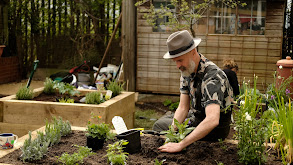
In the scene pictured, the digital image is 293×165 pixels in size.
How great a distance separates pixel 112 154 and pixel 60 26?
8861mm

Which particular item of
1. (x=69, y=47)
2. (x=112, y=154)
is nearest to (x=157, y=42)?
(x=69, y=47)

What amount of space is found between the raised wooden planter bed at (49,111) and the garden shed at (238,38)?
320 cm

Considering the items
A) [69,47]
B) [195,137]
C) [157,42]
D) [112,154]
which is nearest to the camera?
[112,154]

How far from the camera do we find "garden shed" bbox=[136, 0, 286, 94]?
7738mm

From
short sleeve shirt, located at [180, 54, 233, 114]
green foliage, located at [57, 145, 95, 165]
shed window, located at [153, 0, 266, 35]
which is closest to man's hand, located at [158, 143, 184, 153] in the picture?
short sleeve shirt, located at [180, 54, 233, 114]

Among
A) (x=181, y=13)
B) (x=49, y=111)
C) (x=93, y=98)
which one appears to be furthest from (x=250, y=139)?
(x=181, y=13)

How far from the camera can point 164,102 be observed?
7.97 metres

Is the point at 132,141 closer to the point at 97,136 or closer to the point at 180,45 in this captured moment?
the point at 97,136

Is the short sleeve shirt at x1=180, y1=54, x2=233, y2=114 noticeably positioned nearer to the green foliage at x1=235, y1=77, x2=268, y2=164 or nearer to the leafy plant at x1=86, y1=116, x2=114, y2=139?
the green foliage at x1=235, y1=77, x2=268, y2=164

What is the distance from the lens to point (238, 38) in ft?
26.0

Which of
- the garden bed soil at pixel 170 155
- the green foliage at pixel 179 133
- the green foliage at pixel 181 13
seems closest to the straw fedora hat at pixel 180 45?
the green foliage at pixel 179 133

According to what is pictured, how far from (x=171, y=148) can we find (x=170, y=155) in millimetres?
71

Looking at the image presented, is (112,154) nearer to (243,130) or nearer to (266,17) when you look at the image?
(243,130)

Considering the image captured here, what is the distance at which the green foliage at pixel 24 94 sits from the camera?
536 centimetres
